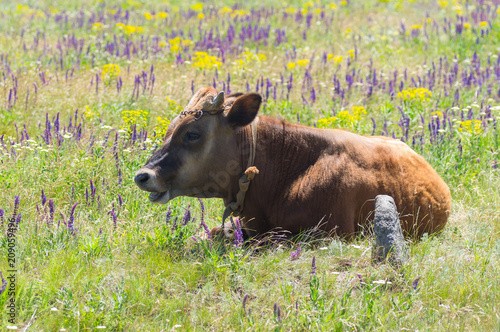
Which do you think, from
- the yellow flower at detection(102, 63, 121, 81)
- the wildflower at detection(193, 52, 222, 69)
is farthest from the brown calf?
the yellow flower at detection(102, 63, 121, 81)

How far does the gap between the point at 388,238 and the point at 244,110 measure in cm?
172

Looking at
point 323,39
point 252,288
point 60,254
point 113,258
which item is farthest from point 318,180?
point 323,39

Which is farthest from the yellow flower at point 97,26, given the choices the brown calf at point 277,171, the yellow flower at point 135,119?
the brown calf at point 277,171

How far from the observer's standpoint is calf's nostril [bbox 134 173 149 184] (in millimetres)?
5770

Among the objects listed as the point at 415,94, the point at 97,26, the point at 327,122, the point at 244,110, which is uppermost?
the point at 244,110

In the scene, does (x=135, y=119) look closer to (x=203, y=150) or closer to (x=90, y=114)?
(x=90, y=114)

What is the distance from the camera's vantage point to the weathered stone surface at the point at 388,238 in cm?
527

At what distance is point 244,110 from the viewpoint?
6047 mm

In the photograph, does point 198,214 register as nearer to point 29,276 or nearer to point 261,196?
point 261,196

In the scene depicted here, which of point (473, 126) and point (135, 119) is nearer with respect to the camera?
point (473, 126)

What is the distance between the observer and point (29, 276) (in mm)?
5090

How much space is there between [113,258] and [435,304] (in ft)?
8.26

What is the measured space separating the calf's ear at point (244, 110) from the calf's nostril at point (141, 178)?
91 centimetres

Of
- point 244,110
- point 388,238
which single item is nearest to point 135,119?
point 244,110
